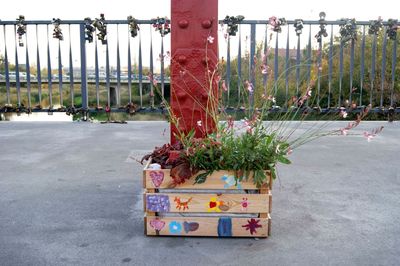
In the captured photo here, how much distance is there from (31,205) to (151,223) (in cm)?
95

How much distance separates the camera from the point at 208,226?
240cm

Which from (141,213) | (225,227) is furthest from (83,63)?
(225,227)

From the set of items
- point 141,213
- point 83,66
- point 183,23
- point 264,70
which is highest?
point 183,23

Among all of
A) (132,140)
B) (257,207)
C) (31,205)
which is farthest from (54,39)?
(257,207)

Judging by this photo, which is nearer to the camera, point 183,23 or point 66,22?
point 183,23

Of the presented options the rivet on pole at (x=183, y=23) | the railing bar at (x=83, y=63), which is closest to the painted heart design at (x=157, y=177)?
the rivet on pole at (x=183, y=23)

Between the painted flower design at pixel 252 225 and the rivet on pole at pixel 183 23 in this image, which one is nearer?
the painted flower design at pixel 252 225

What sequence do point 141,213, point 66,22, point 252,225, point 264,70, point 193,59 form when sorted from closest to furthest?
point 252,225 → point 264,70 → point 141,213 → point 193,59 → point 66,22

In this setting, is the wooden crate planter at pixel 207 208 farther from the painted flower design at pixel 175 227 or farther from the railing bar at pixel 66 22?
the railing bar at pixel 66 22

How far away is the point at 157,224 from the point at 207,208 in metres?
0.27

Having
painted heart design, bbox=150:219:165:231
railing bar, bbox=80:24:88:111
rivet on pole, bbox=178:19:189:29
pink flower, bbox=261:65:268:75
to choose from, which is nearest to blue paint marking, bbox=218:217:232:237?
painted heart design, bbox=150:219:165:231

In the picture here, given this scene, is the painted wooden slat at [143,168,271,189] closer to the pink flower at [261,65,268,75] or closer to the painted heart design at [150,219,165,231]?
the painted heart design at [150,219,165,231]

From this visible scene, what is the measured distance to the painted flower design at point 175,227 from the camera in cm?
241

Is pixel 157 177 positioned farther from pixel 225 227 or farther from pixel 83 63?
pixel 83 63
